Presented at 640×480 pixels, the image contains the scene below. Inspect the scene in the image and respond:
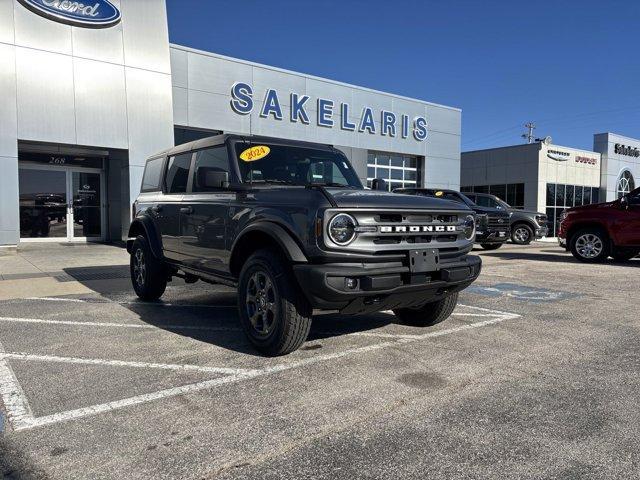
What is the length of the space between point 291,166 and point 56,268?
7.40 metres

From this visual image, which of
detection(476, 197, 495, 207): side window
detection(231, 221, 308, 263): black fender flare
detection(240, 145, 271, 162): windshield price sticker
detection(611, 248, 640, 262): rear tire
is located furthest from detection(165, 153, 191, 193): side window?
detection(476, 197, 495, 207): side window

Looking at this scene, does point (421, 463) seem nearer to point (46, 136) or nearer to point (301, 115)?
point (46, 136)

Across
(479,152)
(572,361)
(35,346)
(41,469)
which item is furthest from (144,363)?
(479,152)

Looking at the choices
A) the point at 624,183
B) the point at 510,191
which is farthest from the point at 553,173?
the point at 624,183

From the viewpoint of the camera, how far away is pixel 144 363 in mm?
4223

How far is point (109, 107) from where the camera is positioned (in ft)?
46.6

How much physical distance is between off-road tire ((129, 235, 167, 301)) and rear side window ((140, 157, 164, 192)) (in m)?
0.70

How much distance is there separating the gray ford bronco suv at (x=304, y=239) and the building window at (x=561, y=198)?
28498mm

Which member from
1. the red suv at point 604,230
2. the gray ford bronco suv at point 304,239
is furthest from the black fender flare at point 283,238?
the red suv at point 604,230

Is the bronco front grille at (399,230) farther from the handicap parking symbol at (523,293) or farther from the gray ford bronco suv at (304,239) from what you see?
the handicap parking symbol at (523,293)

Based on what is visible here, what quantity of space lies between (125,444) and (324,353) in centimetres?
201

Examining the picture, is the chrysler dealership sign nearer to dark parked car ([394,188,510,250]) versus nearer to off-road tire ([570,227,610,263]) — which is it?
dark parked car ([394,188,510,250])

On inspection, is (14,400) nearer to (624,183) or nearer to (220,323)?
(220,323)

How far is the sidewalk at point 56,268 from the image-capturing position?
805cm
